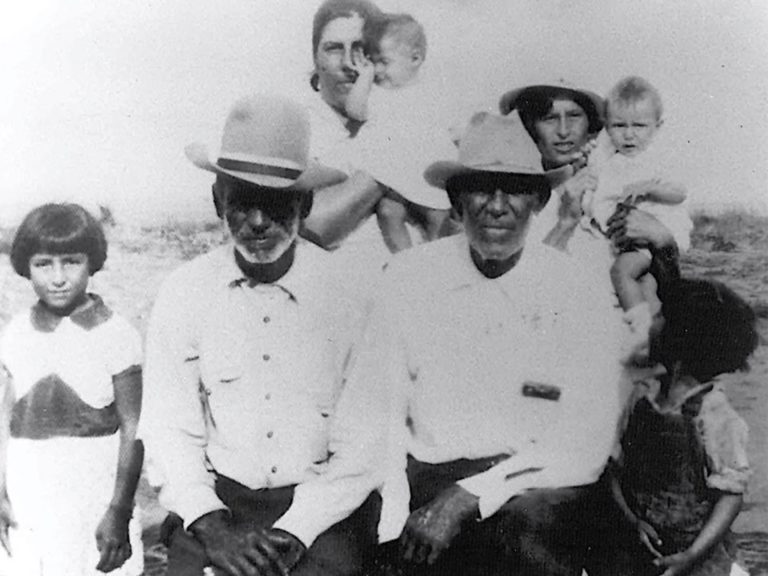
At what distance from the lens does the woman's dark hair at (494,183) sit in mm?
3426

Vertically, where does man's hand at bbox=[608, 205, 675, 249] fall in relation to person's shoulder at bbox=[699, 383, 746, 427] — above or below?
above

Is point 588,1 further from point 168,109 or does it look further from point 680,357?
point 168,109

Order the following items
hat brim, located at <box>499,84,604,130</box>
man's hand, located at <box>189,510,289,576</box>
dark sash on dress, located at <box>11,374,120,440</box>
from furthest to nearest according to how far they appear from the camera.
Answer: dark sash on dress, located at <box>11,374,120,440</box> → hat brim, located at <box>499,84,604,130</box> → man's hand, located at <box>189,510,289,576</box>

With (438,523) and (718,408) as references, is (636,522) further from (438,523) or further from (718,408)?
(438,523)

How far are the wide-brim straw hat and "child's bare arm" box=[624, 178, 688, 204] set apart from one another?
247 mm

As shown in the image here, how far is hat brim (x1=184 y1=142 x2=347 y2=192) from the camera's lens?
346 cm

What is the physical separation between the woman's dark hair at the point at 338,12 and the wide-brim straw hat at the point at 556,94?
544mm

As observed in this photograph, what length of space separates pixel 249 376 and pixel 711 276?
167 cm

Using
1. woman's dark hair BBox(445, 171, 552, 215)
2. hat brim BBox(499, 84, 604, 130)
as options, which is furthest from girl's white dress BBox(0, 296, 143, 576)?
hat brim BBox(499, 84, 604, 130)

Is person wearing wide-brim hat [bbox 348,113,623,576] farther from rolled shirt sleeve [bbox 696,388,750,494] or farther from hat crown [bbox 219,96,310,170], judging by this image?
hat crown [bbox 219,96,310,170]

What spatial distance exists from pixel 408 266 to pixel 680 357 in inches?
39.5

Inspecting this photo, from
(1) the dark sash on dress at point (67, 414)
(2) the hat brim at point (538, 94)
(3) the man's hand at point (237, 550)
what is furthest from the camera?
(1) the dark sash on dress at point (67, 414)

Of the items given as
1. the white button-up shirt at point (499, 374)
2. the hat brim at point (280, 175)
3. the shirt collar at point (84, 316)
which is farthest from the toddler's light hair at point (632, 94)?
the shirt collar at point (84, 316)

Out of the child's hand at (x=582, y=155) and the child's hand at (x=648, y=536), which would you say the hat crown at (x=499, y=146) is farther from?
the child's hand at (x=648, y=536)
